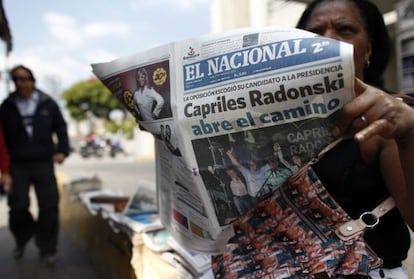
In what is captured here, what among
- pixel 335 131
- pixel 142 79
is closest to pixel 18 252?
pixel 142 79

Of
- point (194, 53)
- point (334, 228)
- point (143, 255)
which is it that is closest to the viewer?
point (194, 53)

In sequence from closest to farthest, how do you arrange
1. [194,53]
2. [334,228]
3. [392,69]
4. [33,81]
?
[194,53] < [334,228] < [33,81] < [392,69]

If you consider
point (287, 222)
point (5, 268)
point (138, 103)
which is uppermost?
point (138, 103)

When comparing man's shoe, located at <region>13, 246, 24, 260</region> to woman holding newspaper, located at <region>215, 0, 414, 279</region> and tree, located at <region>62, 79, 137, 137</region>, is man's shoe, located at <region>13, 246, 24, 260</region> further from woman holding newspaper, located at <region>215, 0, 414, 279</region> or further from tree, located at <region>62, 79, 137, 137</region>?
tree, located at <region>62, 79, 137, 137</region>

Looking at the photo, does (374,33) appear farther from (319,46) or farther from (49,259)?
(49,259)

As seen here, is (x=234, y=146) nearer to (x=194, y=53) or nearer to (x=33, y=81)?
(x=194, y=53)

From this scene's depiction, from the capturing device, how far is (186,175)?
0.96 m

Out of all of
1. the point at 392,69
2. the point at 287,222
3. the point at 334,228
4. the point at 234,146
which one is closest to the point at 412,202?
the point at 334,228

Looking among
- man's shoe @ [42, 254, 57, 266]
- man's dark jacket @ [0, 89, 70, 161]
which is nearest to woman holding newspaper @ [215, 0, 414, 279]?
man's dark jacket @ [0, 89, 70, 161]

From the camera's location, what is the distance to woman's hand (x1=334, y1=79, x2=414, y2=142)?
2.51 ft

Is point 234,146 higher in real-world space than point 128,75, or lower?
lower

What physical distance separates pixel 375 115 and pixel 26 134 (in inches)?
120

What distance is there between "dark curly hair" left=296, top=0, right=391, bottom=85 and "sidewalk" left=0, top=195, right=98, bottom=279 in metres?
2.59

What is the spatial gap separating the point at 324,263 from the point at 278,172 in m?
0.27
